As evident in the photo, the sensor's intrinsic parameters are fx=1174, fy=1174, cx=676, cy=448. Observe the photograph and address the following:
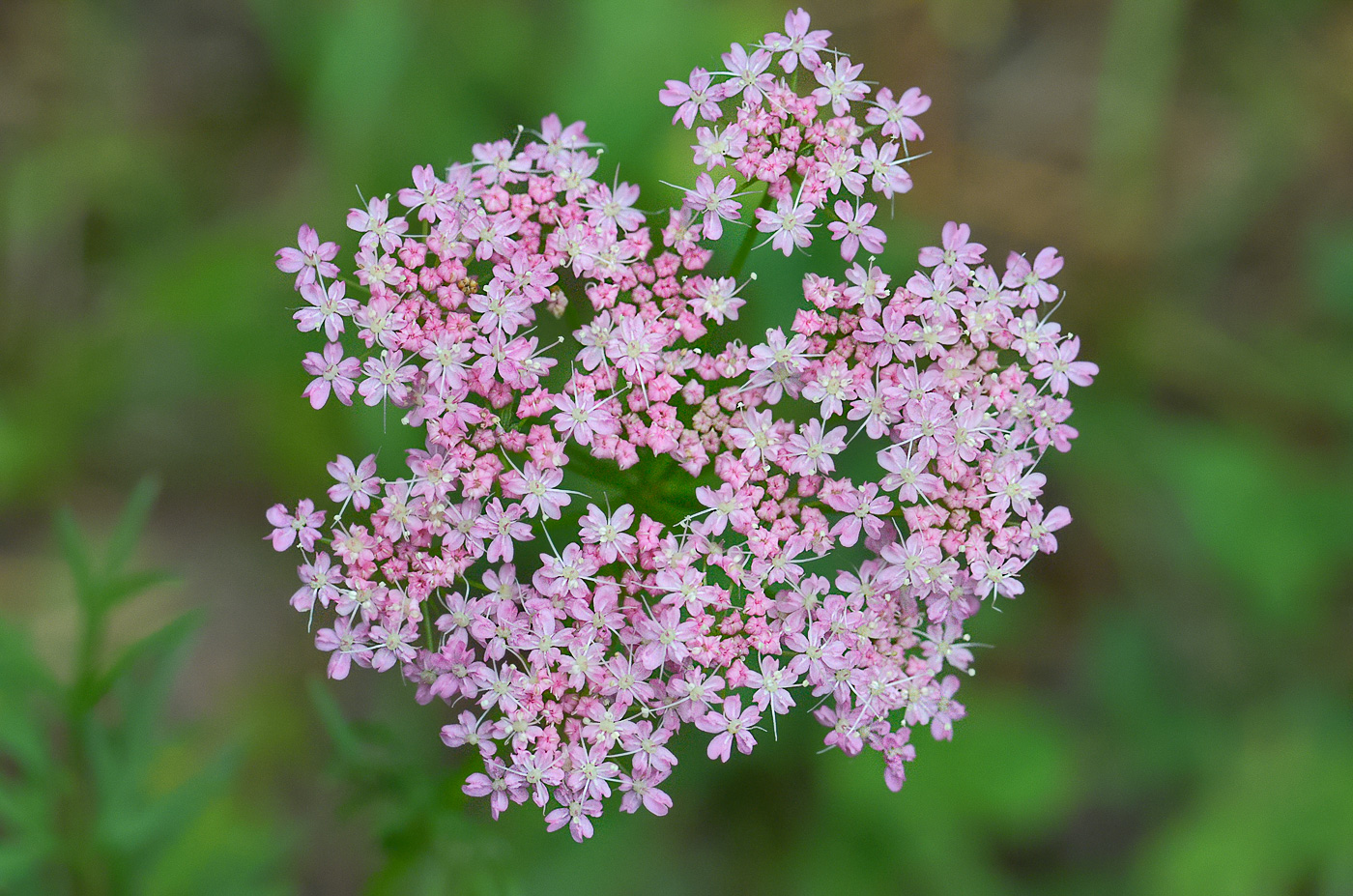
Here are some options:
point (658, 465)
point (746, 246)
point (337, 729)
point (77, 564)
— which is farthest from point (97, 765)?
point (746, 246)

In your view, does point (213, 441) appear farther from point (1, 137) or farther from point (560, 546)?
point (560, 546)

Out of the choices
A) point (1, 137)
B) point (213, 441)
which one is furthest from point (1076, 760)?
point (1, 137)

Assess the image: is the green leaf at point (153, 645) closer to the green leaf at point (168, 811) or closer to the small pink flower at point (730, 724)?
the green leaf at point (168, 811)

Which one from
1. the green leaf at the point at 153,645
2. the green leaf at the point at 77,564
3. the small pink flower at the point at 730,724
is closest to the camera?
the small pink flower at the point at 730,724

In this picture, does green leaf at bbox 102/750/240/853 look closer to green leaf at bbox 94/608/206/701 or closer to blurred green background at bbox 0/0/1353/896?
green leaf at bbox 94/608/206/701

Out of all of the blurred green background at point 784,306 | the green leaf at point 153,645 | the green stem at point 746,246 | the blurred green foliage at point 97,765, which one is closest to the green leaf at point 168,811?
the blurred green foliage at point 97,765

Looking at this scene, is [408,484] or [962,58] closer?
[408,484]
